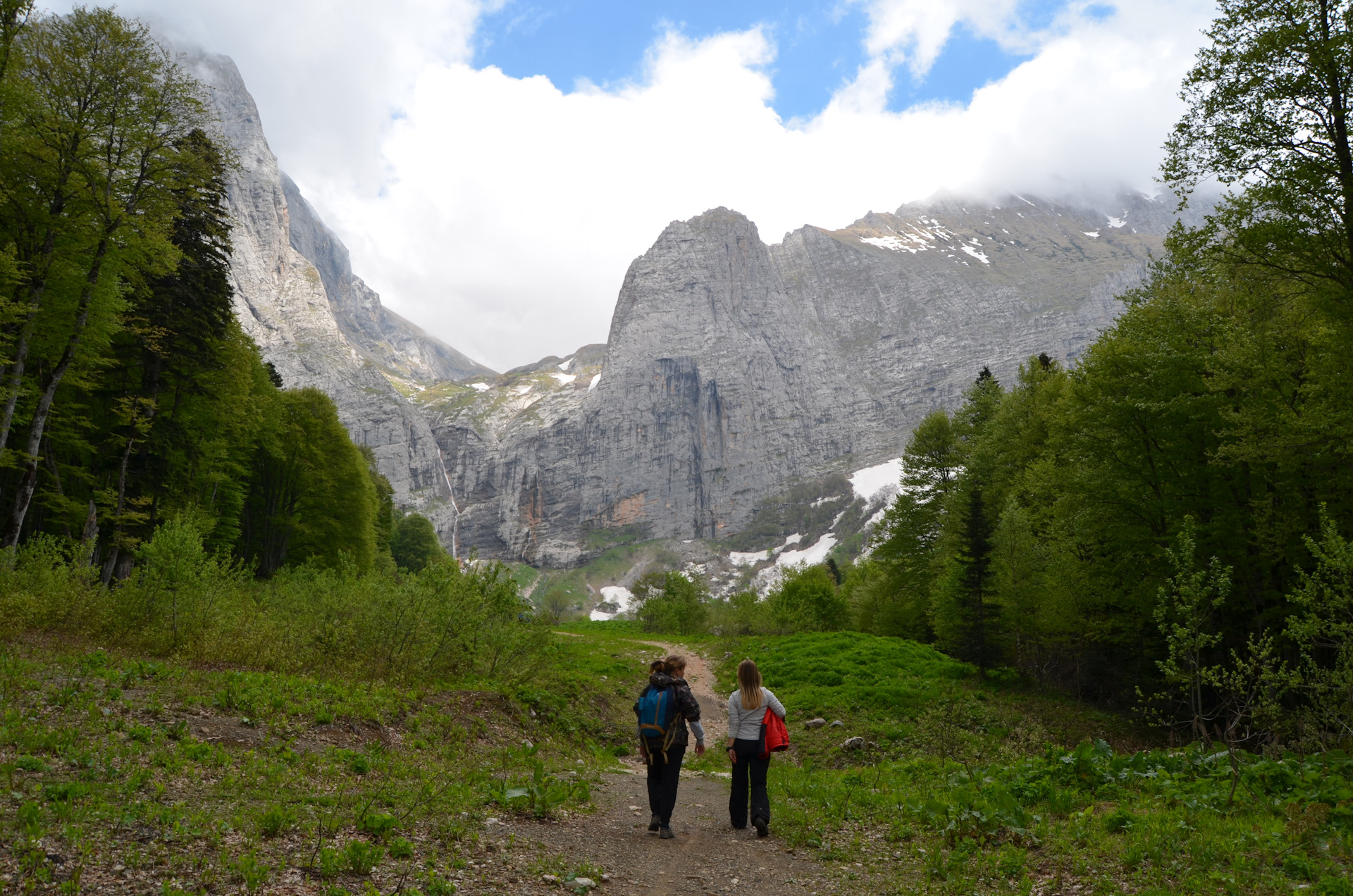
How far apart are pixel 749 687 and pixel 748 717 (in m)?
0.35

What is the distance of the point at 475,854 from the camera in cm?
614

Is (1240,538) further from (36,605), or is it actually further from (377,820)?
(36,605)

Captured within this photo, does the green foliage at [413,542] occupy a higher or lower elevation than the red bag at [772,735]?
higher

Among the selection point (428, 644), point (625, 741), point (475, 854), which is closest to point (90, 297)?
point (428, 644)

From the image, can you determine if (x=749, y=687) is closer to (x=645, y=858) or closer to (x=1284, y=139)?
(x=645, y=858)

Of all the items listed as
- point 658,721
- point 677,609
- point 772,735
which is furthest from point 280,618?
point 677,609

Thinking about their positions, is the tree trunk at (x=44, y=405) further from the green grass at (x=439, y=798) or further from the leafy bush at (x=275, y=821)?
the leafy bush at (x=275, y=821)

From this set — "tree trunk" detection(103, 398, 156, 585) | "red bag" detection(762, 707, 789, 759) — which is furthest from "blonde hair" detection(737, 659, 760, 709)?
"tree trunk" detection(103, 398, 156, 585)

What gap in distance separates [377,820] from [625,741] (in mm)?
10335

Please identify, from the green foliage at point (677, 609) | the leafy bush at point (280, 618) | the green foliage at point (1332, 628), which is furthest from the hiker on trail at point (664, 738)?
the green foliage at point (677, 609)

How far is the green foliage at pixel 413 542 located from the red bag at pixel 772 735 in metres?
74.0

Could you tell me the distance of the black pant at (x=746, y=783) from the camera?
8531 millimetres

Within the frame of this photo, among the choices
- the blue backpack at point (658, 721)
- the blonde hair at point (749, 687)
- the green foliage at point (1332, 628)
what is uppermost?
the green foliage at point (1332, 628)

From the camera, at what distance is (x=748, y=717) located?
8625 millimetres
